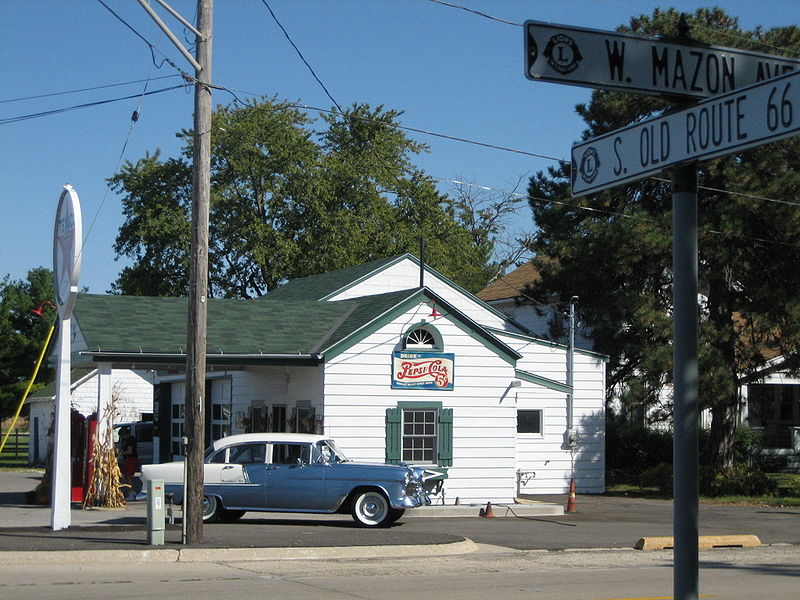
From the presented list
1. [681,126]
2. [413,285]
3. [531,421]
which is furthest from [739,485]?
[681,126]

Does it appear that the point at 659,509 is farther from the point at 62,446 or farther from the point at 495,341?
the point at 62,446

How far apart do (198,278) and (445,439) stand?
1083 centimetres

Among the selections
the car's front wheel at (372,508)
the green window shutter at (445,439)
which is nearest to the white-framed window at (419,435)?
the green window shutter at (445,439)

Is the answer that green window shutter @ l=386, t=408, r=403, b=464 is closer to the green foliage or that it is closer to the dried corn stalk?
the dried corn stalk

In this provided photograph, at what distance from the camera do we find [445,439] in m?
25.0

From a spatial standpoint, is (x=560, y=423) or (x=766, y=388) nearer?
(x=560, y=423)

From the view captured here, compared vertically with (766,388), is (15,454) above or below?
below

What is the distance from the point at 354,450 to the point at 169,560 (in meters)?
9.98

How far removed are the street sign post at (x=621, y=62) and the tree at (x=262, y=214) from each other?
47.3 meters

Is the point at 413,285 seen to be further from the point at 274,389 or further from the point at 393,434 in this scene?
the point at 393,434

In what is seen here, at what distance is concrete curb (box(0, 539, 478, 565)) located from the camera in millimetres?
13859

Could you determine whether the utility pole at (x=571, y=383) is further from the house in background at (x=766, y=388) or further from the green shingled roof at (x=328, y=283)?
the green shingled roof at (x=328, y=283)

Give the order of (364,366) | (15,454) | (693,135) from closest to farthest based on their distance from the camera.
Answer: (693,135) < (364,366) < (15,454)

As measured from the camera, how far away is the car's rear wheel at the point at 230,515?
65.6ft
